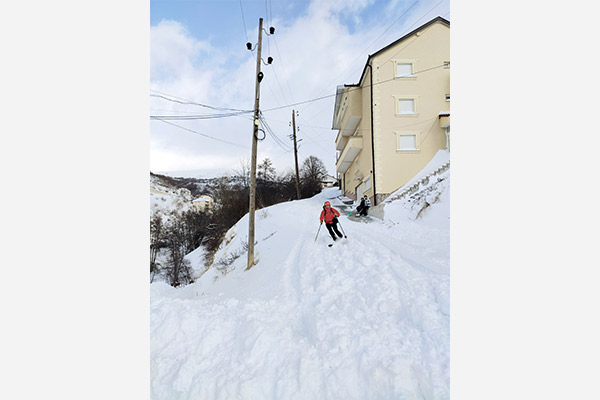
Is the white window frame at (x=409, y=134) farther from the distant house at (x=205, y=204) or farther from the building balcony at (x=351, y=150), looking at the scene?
the distant house at (x=205, y=204)

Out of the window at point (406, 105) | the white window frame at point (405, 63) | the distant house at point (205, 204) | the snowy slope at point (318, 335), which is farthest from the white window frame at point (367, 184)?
the distant house at point (205, 204)

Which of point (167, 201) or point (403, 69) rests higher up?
point (403, 69)

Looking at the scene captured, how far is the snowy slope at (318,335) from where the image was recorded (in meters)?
2.95

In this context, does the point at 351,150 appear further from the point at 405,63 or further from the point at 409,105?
the point at 405,63

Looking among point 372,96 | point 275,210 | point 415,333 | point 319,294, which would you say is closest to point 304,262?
point 319,294

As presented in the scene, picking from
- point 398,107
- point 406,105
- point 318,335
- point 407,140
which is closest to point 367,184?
point 407,140

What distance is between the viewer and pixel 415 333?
3.59 metres

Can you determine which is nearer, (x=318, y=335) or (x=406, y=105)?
(x=318, y=335)

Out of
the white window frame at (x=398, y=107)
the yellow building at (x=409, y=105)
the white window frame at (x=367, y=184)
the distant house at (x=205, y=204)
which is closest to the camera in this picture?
the yellow building at (x=409, y=105)

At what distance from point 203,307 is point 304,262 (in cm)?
321

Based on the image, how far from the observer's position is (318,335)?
375cm

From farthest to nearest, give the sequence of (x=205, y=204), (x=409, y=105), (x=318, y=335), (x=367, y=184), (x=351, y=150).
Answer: (x=205, y=204), (x=351, y=150), (x=367, y=184), (x=409, y=105), (x=318, y=335)
